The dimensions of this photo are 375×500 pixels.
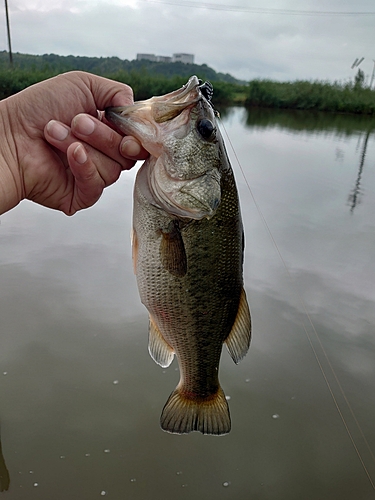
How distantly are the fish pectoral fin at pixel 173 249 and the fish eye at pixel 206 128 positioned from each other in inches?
13.0

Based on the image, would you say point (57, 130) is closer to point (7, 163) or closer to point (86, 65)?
point (7, 163)

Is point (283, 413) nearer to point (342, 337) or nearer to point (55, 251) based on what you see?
point (342, 337)

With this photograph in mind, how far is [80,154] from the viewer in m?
1.61

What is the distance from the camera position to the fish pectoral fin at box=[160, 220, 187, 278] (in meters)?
1.58

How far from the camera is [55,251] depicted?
5164 mm

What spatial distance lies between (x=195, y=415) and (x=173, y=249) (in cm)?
73

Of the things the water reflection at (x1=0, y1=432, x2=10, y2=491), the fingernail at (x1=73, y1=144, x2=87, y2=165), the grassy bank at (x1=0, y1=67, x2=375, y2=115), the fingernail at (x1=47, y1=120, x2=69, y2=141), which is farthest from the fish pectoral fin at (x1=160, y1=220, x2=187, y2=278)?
the grassy bank at (x1=0, y1=67, x2=375, y2=115)

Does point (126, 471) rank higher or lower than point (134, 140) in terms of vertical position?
lower

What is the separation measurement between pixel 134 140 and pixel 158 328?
0.76 m

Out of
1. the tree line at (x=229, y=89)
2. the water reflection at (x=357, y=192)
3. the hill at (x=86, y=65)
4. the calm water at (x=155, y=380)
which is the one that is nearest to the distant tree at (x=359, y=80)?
the tree line at (x=229, y=89)

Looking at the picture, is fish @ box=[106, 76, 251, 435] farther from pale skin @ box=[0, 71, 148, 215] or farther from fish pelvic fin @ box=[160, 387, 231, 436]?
pale skin @ box=[0, 71, 148, 215]

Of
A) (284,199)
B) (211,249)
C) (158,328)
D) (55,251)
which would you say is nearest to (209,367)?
(158,328)

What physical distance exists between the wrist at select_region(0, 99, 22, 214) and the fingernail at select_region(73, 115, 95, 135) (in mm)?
347

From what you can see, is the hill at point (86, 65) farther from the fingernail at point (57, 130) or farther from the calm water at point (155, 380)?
the fingernail at point (57, 130)
